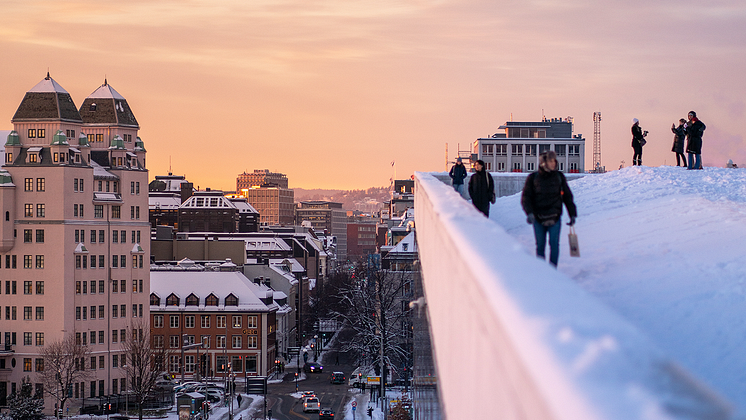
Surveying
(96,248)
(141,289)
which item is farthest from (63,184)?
(141,289)

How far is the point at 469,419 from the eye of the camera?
16.9ft

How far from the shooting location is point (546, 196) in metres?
9.71

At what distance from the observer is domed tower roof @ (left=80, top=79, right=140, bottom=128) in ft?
342

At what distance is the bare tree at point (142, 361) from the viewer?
254 ft

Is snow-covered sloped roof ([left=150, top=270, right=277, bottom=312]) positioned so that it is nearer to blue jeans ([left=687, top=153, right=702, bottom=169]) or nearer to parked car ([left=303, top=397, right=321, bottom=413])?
parked car ([left=303, top=397, right=321, bottom=413])

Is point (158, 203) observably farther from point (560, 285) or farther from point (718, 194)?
point (560, 285)

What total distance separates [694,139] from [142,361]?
2650 inches

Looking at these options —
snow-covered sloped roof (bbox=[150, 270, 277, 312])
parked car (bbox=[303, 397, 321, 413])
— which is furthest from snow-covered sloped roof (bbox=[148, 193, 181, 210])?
parked car (bbox=[303, 397, 321, 413])

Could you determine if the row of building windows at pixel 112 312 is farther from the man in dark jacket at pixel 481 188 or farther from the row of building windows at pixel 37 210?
the man in dark jacket at pixel 481 188

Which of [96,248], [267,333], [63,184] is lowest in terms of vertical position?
[267,333]

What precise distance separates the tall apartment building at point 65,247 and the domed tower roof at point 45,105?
10 centimetres

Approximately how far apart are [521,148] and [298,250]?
168 feet

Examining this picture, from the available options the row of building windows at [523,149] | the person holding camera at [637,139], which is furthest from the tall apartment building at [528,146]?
the person holding camera at [637,139]

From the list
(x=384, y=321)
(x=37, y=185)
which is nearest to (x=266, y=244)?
(x=37, y=185)
